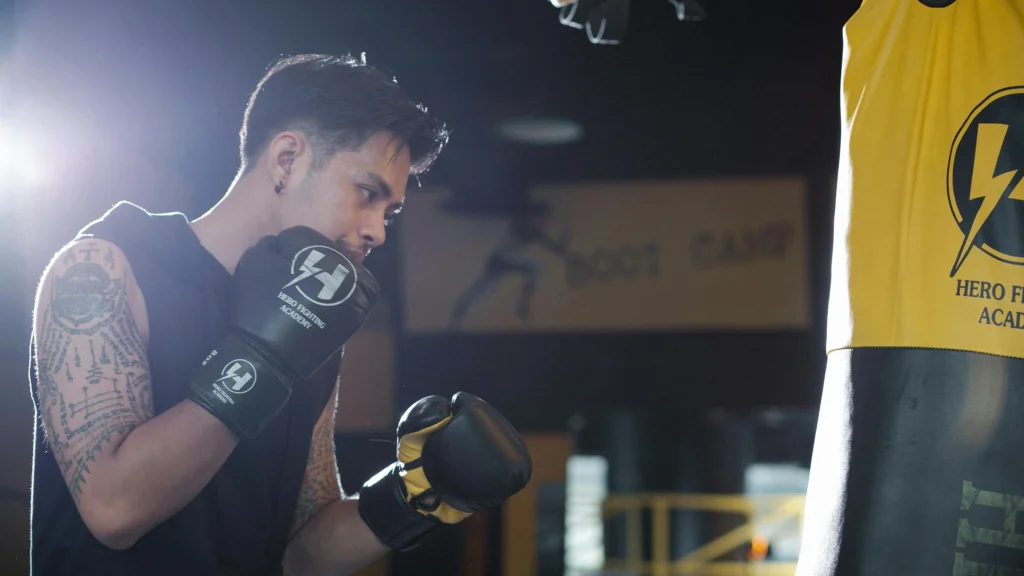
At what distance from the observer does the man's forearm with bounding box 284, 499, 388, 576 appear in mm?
1621

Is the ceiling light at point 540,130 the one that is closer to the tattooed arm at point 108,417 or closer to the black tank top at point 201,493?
the black tank top at point 201,493

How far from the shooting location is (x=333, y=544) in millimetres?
1637

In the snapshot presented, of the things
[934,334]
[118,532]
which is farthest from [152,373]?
[934,334]

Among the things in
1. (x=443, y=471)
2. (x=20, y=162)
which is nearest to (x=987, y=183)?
(x=443, y=471)

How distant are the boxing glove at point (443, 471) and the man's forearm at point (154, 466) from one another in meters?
0.36

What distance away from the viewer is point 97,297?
134 cm

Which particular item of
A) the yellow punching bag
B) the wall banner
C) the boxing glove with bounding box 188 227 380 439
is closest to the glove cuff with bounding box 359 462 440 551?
the boxing glove with bounding box 188 227 380 439

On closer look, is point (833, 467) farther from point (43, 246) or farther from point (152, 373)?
point (43, 246)

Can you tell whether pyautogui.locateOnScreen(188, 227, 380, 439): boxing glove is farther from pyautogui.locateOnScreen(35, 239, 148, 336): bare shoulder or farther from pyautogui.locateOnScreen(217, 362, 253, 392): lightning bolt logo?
pyautogui.locateOnScreen(35, 239, 148, 336): bare shoulder

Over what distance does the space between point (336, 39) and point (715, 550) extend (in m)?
3.89

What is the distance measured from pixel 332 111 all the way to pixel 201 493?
0.68 metres

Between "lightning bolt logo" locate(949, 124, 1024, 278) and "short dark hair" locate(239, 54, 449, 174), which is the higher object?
"short dark hair" locate(239, 54, 449, 174)

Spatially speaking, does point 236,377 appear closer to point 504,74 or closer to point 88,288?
point 88,288

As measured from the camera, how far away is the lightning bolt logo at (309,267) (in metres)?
1.34
